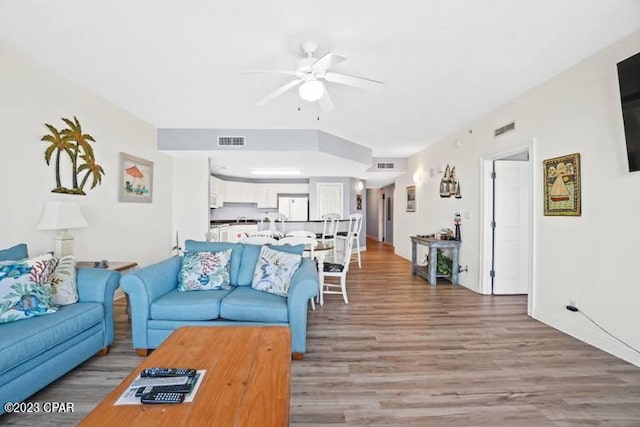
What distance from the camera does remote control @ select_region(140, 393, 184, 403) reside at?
1.16 metres

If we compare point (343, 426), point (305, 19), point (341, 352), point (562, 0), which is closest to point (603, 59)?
point (562, 0)

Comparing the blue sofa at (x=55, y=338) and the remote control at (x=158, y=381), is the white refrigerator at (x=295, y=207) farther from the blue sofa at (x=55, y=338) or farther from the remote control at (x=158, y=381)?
the remote control at (x=158, y=381)

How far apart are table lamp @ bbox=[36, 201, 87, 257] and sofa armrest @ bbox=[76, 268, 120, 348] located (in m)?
0.62

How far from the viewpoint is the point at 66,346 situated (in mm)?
2035

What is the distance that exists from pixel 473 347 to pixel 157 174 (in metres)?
5.16

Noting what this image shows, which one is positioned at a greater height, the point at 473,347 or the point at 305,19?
the point at 305,19

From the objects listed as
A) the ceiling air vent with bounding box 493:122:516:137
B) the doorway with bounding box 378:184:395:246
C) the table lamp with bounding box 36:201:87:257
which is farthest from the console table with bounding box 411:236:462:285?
the doorway with bounding box 378:184:395:246

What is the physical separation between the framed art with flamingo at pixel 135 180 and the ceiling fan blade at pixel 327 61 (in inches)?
129

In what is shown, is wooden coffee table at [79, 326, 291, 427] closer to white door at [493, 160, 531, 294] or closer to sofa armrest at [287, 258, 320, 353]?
sofa armrest at [287, 258, 320, 353]

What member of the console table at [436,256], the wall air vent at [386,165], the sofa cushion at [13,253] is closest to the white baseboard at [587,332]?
the console table at [436,256]

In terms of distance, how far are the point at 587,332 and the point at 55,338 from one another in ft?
13.8

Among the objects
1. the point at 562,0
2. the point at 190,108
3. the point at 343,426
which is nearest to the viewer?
the point at 343,426

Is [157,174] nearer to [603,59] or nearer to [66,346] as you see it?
[66,346]

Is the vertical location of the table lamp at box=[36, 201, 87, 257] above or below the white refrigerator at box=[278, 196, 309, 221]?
below
